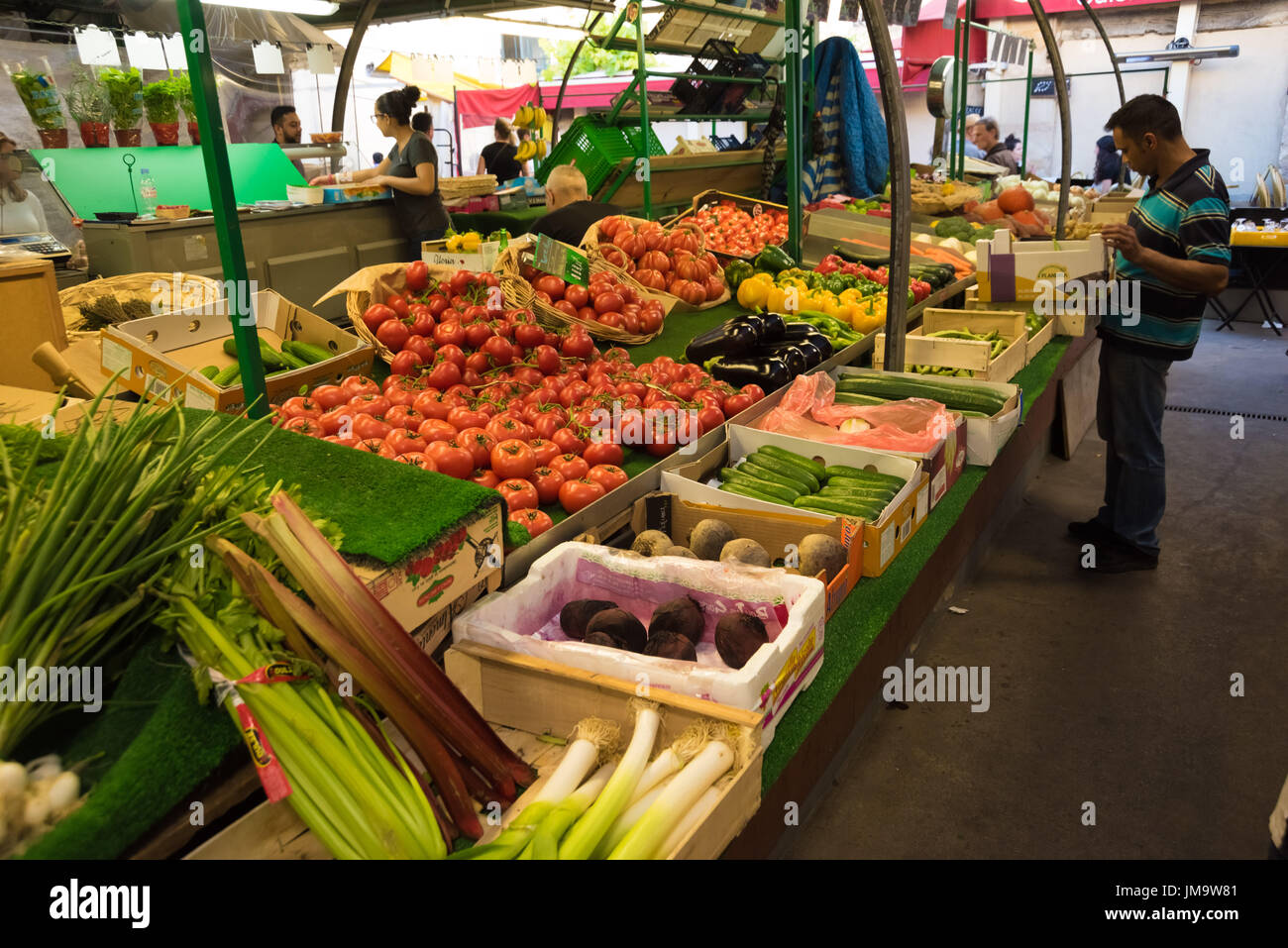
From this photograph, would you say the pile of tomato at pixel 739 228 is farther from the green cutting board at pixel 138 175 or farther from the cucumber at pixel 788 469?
the green cutting board at pixel 138 175

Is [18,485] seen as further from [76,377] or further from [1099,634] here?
[1099,634]

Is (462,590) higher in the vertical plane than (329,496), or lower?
lower

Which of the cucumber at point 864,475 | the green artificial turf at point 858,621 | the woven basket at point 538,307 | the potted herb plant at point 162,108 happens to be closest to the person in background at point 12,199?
the potted herb plant at point 162,108

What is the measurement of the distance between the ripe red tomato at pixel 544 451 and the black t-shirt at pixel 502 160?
980cm

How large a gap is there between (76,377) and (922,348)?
393cm

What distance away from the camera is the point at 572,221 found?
6.12 meters

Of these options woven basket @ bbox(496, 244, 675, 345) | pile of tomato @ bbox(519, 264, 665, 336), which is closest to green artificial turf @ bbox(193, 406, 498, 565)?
→ woven basket @ bbox(496, 244, 675, 345)

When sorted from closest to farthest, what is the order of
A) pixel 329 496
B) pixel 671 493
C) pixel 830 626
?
pixel 329 496, pixel 830 626, pixel 671 493

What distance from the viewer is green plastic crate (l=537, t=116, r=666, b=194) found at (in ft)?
25.2

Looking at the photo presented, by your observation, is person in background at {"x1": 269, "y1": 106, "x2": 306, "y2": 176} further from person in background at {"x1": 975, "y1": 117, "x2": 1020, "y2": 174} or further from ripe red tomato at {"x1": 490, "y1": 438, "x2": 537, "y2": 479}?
person in background at {"x1": 975, "y1": 117, "x2": 1020, "y2": 174}

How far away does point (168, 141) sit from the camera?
6754 millimetres

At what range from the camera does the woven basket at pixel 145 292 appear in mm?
4520
